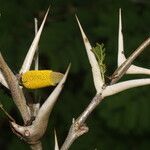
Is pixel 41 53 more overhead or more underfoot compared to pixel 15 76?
more underfoot

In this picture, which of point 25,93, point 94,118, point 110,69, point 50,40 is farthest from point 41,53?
point 25,93

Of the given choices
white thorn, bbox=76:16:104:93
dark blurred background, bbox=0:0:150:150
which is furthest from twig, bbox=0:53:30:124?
dark blurred background, bbox=0:0:150:150

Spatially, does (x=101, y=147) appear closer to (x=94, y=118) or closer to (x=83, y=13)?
(x=94, y=118)

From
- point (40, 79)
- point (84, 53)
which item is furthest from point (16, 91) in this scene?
point (84, 53)

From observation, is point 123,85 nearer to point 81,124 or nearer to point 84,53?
point 81,124

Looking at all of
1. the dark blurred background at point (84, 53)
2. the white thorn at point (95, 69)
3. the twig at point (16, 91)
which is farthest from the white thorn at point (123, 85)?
the dark blurred background at point (84, 53)
